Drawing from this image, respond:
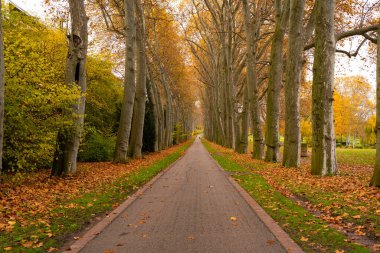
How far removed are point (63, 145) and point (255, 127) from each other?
12.5 m

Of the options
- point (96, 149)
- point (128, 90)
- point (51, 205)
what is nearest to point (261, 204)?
point (51, 205)

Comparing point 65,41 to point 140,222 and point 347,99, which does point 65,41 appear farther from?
point 347,99

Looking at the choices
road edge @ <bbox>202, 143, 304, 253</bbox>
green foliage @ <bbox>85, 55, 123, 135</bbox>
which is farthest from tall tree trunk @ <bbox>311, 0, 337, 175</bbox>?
green foliage @ <bbox>85, 55, 123, 135</bbox>

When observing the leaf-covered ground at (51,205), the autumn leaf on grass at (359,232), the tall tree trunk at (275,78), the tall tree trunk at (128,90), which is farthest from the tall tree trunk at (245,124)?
the autumn leaf on grass at (359,232)

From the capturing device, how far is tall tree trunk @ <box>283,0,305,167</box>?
15156mm

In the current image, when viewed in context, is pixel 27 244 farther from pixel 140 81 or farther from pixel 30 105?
pixel 140 81

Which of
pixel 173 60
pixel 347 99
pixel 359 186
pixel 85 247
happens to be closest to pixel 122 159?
pixel 359 186

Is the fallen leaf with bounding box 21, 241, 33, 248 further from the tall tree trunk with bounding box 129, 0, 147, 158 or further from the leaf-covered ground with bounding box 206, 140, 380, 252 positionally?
the tall tree trunk with bounding box 129, 0, 147, 158

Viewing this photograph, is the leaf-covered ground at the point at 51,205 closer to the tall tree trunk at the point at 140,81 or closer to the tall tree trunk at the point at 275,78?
the tall tree trunk at the point at 275,78

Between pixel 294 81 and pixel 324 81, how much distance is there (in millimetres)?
3536

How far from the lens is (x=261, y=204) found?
8008mm

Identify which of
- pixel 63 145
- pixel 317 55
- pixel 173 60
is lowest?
pixel 63 145

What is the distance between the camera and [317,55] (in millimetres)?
12336

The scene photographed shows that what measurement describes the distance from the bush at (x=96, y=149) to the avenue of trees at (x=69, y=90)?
60 mm
